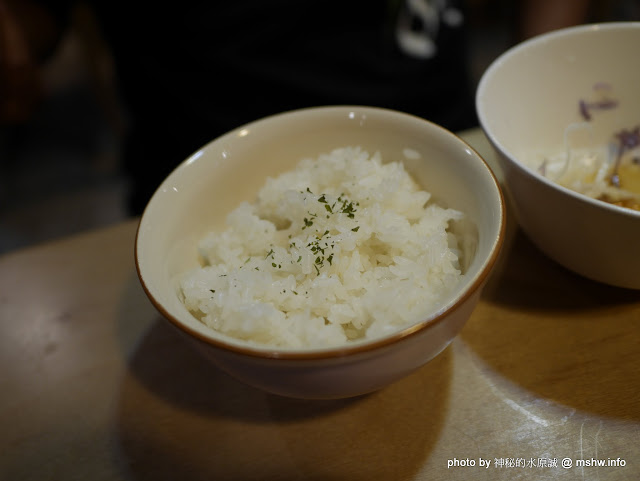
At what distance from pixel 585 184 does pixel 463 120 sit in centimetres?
75

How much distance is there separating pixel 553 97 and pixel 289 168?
2.26 ft

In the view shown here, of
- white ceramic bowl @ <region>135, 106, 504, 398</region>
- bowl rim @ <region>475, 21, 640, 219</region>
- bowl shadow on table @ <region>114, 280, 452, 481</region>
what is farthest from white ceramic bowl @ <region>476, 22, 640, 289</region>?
bowl shadow on table @ <region>114, 280, 452, 481</region>

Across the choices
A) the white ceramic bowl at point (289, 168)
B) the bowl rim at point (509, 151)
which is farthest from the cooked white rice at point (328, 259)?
the bowl rim at point (509, 151)

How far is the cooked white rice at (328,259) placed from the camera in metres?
0.78

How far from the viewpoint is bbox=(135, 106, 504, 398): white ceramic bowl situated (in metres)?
0.68

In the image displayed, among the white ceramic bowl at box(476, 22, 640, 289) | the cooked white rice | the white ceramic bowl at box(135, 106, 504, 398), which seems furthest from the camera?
the white ceramic bowl at box(476, 22, 640, 289)

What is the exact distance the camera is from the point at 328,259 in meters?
0.89

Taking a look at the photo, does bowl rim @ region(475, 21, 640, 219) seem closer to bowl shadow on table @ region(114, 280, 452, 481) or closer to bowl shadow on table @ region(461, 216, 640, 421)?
bowl shadow on table @ region(461, 216, 640, 421)

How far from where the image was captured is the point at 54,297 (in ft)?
4.00

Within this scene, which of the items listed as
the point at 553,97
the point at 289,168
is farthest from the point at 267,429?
the point at 553,97

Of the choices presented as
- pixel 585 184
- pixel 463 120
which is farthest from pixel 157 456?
pixel 463 120

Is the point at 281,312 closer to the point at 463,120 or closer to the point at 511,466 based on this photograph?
the point at 511,466

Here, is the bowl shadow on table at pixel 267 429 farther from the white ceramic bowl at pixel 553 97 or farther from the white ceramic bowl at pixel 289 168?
the white ceramic bowl at pixel 553 97

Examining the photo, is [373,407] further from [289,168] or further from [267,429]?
[289,168]
